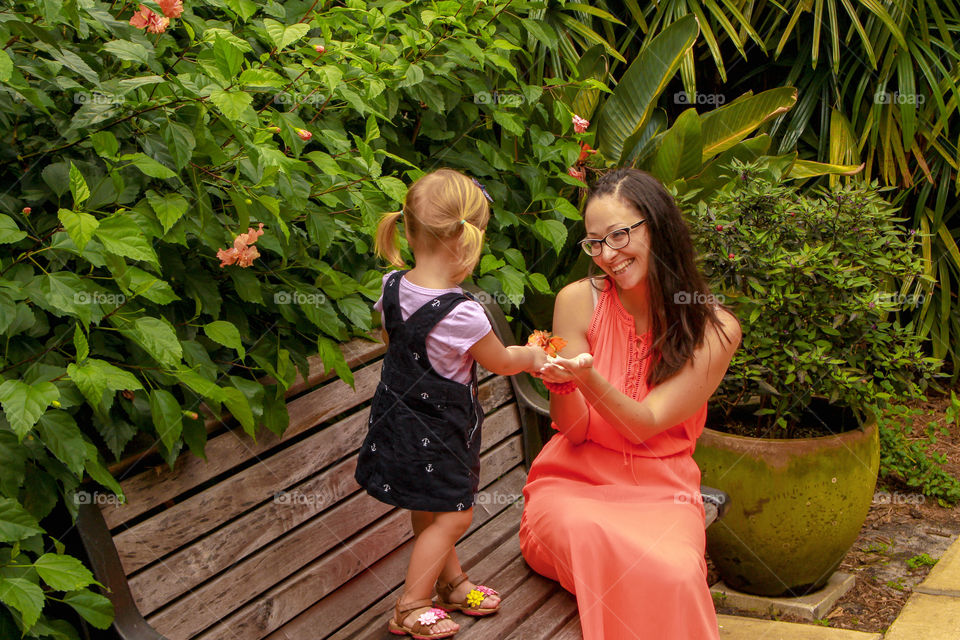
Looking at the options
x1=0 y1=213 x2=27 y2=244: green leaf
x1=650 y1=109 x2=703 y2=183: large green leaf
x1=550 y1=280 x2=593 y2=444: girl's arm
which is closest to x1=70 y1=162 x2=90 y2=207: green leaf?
x1=0 y1=213 x2=27 y2=244: green leaf

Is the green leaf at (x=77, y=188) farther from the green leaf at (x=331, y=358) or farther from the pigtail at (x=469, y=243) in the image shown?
the pigtail at (x=469, y=243)

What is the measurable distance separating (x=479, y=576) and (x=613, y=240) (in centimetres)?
91

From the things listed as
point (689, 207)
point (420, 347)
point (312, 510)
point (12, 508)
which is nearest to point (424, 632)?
point (312, 510)

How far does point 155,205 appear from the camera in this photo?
1755 mm

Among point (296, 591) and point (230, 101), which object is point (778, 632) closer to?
point (296, 591)

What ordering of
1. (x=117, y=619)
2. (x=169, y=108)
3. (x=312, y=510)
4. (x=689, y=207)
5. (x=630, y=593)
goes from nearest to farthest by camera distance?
(x=117, y=619) < (x=169, y=108) < (x=630, y=593) < (x=312, y=510) < (x=689, y=207)

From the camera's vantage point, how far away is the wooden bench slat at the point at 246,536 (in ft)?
A: 5.94

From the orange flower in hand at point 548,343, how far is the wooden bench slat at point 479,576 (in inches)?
23.9

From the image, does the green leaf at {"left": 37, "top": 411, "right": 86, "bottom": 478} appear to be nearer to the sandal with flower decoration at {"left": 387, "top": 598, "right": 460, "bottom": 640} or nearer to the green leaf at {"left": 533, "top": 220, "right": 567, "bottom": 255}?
the sandal with flower decoration at {"left": 387, "top": 598, "right": 460, "bottom": 640}

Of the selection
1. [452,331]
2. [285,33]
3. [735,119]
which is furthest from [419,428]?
[735,119]

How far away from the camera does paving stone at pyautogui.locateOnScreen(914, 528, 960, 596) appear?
10.5 ft

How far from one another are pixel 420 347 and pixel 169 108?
0.73 m

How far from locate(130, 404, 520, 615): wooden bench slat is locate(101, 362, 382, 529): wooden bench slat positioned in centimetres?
12

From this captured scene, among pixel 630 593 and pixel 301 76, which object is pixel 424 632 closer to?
pixel 630 593
